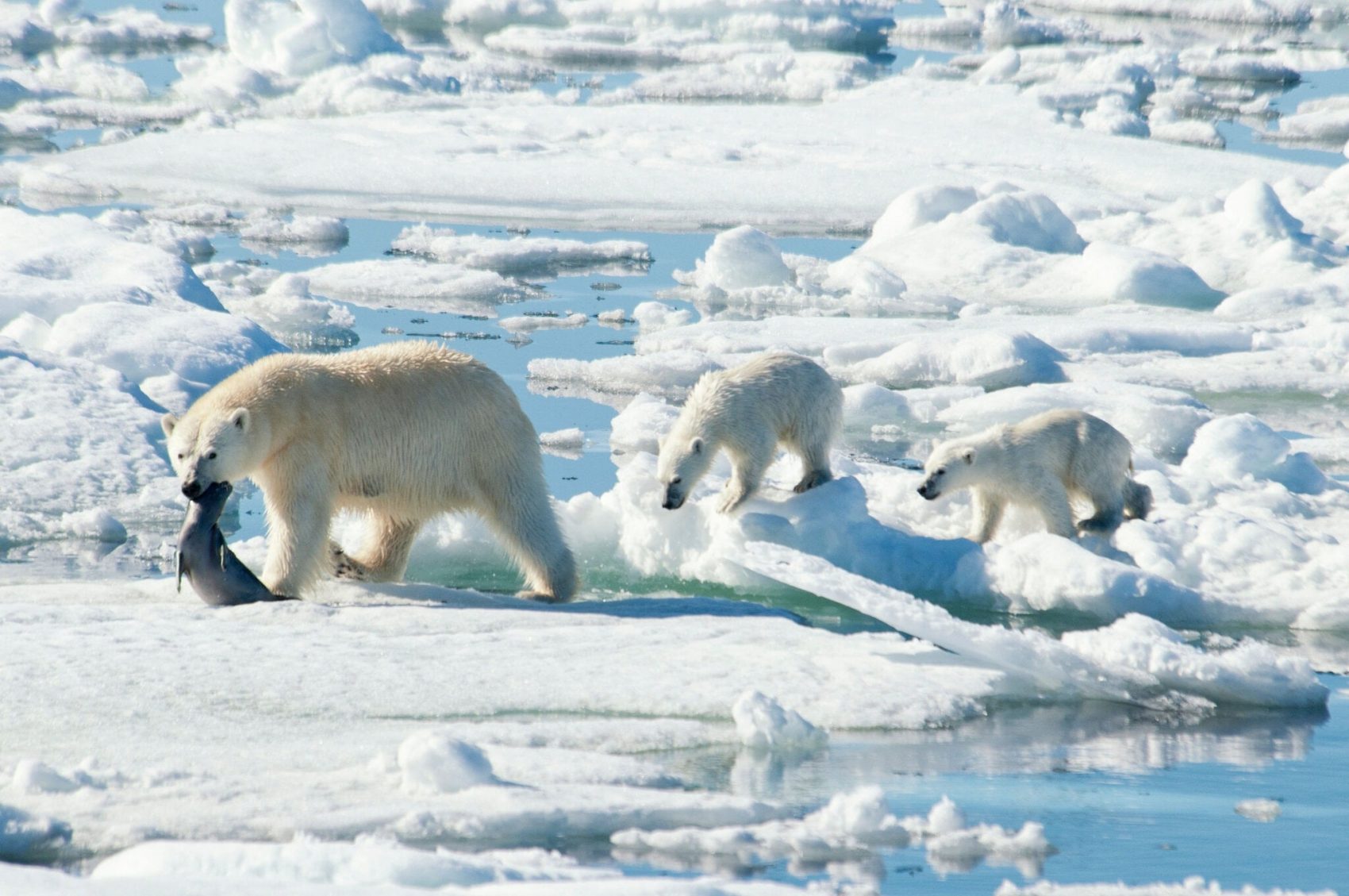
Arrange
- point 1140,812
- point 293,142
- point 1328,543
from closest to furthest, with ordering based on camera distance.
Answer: point 1140,812
point 1328,543
point 293,142

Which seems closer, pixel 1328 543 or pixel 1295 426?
pixel 1328 543

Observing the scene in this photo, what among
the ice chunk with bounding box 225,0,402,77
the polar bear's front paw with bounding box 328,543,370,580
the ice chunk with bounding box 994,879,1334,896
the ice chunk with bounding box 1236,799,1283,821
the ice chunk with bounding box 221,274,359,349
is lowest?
the ice chunk with bounding box 1236,799,1283,821

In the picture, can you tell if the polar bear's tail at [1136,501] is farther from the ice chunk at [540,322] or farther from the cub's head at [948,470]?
the ice chunk at [540,322]

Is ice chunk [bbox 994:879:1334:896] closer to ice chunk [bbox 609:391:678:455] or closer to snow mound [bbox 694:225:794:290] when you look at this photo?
ice chunk [bbox 609:391:678:455]

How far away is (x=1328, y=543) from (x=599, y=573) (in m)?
2.58

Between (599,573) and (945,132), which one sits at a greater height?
(945,132)

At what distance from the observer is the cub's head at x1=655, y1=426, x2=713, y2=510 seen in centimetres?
601

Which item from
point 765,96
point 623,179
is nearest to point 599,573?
point 623,179

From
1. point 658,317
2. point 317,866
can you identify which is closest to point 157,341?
point 658,317

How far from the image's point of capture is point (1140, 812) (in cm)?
379

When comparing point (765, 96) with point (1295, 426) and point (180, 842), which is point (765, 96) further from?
point (180, 842)

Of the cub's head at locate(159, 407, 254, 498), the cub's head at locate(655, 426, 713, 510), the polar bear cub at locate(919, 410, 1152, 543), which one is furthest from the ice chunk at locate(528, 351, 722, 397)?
the cub's head at locate(159, 407, 254, 498)

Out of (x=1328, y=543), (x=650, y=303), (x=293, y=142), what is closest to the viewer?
(x=1328, y=543)

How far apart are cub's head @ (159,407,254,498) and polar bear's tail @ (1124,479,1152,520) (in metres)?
3.28
